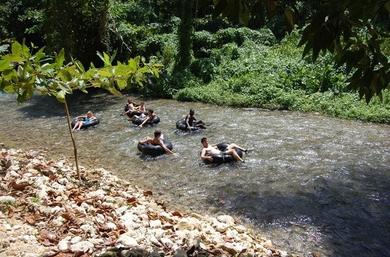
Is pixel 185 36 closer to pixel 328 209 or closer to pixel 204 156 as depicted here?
pixel 204 156

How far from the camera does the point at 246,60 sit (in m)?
25.1

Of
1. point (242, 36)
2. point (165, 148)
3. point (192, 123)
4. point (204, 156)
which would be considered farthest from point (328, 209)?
point (242, 36)

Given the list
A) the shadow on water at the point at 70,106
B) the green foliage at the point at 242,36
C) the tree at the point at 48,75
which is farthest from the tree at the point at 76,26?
the tree at the point at 48,75

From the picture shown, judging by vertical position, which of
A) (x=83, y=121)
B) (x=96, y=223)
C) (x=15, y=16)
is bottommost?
(x=83, y=121)

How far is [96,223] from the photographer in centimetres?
726

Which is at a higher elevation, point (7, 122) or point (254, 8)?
point (254, 8)

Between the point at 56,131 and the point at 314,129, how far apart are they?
9.71m

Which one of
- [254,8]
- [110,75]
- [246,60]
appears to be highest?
[254,8]

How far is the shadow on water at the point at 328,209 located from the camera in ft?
27.7

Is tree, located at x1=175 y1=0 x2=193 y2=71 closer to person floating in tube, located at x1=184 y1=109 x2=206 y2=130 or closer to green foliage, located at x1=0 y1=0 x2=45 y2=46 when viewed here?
person floating in tube, located at x1=184 y1=109 x2=206 y2=130

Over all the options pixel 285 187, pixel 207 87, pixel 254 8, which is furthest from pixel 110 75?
pixel 207 87

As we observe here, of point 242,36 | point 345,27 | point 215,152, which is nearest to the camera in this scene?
point 345,27

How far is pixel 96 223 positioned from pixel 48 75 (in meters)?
3.53

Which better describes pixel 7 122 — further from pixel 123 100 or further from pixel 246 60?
pixel 246 60
